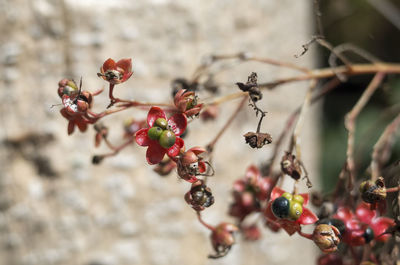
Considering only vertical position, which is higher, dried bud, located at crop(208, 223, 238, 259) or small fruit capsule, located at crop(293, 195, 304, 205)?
small fruit capsule, located at crop(293, 195, 304, 205)

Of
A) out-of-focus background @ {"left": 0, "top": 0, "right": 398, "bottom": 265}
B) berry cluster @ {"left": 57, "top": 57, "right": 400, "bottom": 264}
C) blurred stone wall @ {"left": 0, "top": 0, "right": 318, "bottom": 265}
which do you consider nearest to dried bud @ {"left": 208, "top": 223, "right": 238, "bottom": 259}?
berry cluster @ {"left": 57, "top": 57, "right": 400, "bottom": 264}

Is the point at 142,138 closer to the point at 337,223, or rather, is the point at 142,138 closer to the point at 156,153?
the point at 156,153

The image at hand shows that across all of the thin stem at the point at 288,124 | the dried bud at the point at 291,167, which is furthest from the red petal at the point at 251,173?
the dried bud at the point at 291,167

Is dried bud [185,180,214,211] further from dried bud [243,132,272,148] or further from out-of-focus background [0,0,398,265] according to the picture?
out-of-focus background [0,0,398,265]

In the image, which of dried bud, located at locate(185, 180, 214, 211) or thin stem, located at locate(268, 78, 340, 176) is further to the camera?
thin stem, located at locate(268, 78, 340, 176)

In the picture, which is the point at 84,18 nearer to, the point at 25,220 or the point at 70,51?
the point at 70,51

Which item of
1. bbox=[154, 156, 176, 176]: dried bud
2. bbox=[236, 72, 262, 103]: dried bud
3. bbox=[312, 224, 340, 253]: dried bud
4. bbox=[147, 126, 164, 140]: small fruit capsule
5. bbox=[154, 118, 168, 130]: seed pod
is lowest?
bbox=[312, 224, 340, 253]: dried bud

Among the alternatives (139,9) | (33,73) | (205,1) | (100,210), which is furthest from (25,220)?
(205,1)

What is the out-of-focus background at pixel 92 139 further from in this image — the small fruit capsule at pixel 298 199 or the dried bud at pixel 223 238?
the small fruit capsule at pixel 298 199
